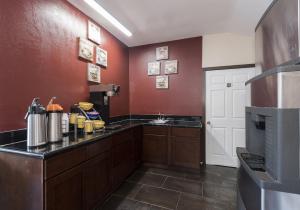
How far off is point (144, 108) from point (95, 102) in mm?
1552

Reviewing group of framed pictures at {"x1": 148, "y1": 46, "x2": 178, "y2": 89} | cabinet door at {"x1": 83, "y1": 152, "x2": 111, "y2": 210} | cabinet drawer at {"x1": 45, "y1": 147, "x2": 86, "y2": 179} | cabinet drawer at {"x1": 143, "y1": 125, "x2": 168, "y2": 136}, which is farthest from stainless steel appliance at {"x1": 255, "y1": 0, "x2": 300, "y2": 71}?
group of framed pictures at {"x1": 148, "y1": 46, "x2": 178, "y2": 89}

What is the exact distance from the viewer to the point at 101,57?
9.70 feet

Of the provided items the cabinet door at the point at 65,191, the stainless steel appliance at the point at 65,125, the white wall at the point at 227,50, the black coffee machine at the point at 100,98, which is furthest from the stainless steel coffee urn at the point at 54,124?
the white wall at the point at 227,50

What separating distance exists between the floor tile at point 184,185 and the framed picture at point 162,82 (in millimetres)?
2015

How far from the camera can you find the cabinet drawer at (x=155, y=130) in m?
3.19

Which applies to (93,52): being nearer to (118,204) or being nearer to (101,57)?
(101,57)

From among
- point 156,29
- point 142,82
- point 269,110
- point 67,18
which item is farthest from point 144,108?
point 269,110

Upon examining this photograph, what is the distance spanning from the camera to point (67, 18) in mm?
2258

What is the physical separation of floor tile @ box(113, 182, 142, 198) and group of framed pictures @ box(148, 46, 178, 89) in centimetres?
219

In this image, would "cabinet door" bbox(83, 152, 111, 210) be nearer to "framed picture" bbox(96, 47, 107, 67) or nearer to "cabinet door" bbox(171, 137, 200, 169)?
"cabinet door" bbox(171, 137, 200, 169)

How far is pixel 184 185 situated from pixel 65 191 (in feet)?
5.87

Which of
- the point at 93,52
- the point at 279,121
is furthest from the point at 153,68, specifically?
the point at 279,121

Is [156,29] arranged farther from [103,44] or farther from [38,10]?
[38,10]

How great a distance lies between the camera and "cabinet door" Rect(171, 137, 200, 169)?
9.77 ft
